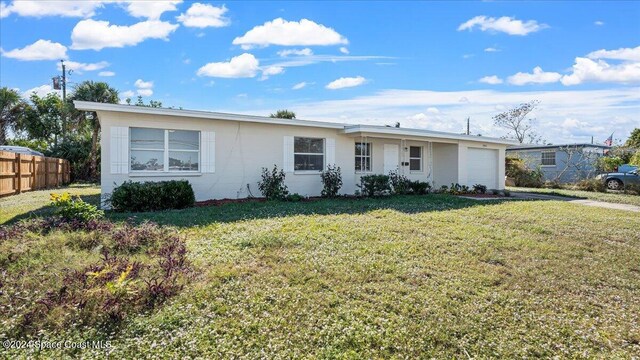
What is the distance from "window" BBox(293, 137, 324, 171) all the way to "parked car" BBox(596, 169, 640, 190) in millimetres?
16418

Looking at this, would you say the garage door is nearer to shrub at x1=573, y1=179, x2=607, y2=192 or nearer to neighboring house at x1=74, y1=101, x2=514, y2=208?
neighboring house at x1=74, y1=101, x2=514, y2=208

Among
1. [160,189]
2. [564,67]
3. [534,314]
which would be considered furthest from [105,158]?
[564,67]

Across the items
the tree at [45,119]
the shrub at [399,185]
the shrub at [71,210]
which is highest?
the tree at [45,119]

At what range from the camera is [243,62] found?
1495cm

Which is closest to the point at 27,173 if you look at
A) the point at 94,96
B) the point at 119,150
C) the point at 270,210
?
the point at 94,96

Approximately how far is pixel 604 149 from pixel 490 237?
77.2 feet

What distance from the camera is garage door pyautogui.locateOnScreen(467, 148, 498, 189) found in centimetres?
1750

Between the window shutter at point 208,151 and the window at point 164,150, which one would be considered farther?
the window shutter at point 208,151

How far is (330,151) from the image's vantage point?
45.3 feet

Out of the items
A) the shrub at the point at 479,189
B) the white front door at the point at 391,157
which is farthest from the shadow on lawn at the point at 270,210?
the shrub at the point at 479,189

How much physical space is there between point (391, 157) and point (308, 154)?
403 cm

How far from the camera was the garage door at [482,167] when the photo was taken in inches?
689

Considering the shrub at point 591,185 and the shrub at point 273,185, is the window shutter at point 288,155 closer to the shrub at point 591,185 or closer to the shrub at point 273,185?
the shrub at point 273,185

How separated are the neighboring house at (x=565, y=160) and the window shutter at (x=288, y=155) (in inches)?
730
